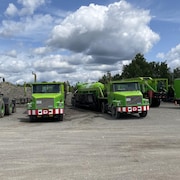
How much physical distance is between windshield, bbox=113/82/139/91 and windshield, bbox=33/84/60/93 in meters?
3.76

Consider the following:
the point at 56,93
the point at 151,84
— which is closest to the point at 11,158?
the point at 56,93

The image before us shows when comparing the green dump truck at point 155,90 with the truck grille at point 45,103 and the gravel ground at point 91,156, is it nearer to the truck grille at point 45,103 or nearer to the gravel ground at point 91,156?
the truck grille at point 45,103

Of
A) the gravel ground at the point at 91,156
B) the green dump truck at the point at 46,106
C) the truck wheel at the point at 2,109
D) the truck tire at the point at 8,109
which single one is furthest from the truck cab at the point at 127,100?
the truck tire at the point at 8,109

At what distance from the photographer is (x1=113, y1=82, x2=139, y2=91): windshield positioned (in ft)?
71.9

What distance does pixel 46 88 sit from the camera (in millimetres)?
21188

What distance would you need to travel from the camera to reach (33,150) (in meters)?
10.1

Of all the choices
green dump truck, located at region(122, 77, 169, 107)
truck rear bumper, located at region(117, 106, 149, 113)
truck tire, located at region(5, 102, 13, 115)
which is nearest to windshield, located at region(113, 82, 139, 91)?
truck rear bumper, located at region(117, 106, 149, 113)

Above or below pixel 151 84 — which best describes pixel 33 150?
below

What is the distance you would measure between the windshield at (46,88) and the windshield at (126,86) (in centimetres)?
376

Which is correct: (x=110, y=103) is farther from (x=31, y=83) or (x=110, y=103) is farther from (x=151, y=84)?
(x=151, y=84)

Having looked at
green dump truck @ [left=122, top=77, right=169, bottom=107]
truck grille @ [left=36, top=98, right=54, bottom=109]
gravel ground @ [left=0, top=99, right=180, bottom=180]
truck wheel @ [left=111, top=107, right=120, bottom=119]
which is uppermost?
green dump truck @ [left=122, top=77, right=169, bottom=107]

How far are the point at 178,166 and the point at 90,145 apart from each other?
3641mm

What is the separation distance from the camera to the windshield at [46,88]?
21.1 meters

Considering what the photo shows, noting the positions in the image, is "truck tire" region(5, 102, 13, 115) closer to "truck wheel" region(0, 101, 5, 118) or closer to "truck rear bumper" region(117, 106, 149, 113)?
"truck wheel" region(0, 101, 5, 118)
